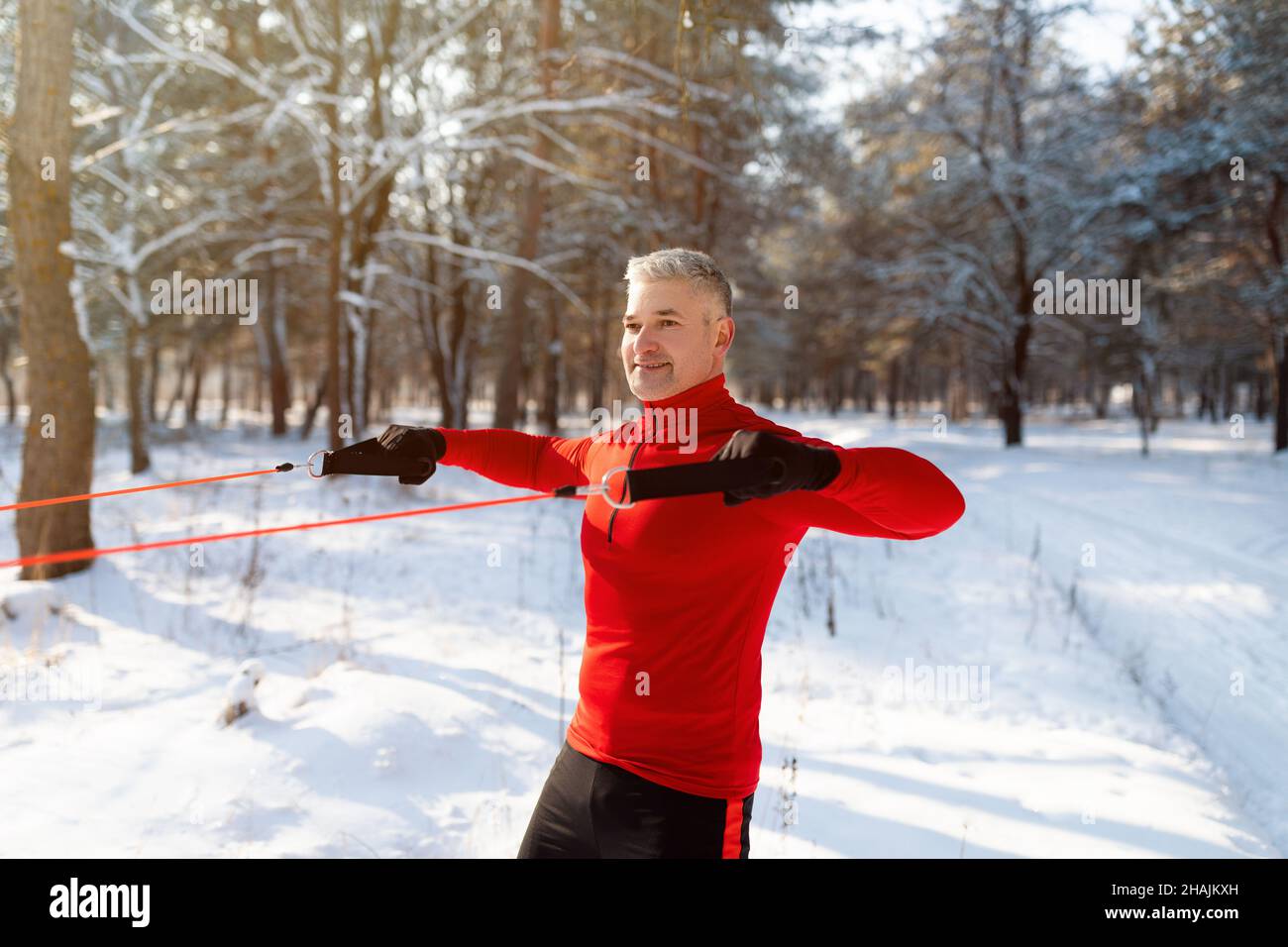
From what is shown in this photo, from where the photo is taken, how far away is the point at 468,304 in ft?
77.7

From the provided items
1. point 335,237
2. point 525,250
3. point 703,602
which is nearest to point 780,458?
point 703,602

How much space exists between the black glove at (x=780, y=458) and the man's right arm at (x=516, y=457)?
944 mm

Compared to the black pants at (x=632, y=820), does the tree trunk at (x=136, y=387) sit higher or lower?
higher

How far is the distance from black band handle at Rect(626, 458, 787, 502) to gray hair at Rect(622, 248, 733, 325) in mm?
534

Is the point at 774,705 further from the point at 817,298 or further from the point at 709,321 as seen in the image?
the point at 817,298

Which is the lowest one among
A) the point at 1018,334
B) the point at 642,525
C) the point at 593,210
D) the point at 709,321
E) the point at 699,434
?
the point at 642,525

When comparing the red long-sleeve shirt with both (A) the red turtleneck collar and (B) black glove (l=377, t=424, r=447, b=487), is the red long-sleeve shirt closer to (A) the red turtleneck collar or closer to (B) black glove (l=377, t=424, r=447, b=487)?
(A) the red turtleneck collar

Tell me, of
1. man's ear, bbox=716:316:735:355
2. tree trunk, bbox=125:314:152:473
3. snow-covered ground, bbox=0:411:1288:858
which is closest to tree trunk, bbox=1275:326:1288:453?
snow-covered ground, bbox=0:411:1288:858

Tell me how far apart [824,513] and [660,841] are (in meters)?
0.92

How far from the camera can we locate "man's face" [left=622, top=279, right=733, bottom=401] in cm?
191

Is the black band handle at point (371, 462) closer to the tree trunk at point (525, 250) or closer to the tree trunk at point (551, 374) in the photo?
the tree trunk at point (525, 250)

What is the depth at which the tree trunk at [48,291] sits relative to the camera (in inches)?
238

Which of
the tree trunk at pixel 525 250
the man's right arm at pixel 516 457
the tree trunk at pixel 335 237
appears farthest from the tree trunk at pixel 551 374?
the man's right arm at pixel 516 457

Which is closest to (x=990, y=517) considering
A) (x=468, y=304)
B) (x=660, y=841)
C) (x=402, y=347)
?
(x=660, y=841)
